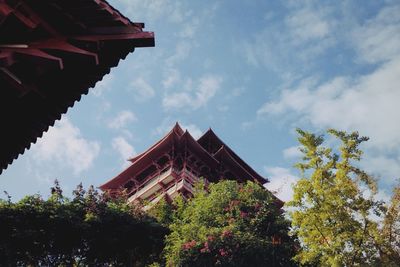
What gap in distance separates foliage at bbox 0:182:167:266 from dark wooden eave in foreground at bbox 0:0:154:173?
1147 centimetres

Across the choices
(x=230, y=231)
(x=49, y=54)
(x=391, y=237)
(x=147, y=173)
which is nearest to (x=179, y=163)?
(x=147, y=173)

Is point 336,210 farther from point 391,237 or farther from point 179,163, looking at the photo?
point 179,163

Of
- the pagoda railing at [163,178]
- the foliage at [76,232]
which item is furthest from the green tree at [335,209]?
the pagoda railing at [163,178]

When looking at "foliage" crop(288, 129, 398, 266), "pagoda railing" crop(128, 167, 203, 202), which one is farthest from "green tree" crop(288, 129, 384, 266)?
"pagoda railing" crop(128, 167, 203, 202)

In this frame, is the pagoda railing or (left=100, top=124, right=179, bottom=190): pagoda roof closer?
the pagoda railing

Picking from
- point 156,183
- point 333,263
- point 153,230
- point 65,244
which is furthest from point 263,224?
point 156,183

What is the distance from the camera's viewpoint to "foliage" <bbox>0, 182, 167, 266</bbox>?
15.4 m

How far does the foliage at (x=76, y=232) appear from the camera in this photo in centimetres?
1537

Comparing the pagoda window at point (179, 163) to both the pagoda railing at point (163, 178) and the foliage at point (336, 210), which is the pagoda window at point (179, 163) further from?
the foliage at point (336, 210)

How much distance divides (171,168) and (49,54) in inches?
887

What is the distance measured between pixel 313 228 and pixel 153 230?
7095 mm

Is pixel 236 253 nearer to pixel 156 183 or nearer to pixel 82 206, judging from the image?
pixel 82 206

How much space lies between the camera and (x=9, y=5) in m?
3.49

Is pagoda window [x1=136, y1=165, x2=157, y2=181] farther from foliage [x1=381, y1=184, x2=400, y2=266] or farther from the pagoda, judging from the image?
foliage [x1=381, y1=184, x2=400, y2=266]
